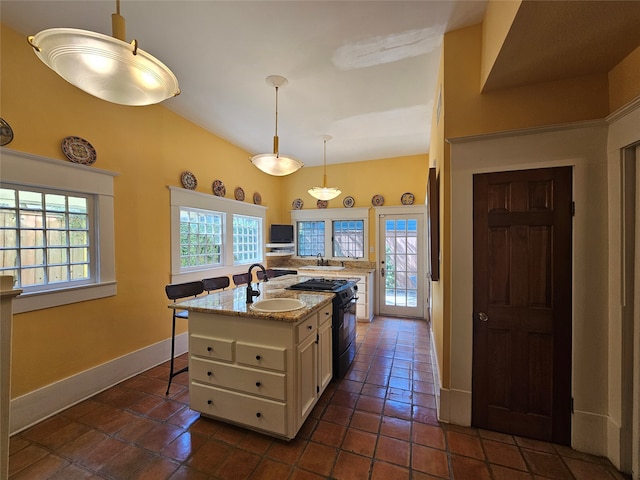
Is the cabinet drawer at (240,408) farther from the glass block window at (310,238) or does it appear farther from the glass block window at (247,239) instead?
the glass block window at (310,238)

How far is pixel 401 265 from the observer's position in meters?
4.77

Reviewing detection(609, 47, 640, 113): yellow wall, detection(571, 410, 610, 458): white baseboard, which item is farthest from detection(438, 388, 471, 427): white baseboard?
detection(609, 47, 640, 113): yellow wall

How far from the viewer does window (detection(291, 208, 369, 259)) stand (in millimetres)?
5117

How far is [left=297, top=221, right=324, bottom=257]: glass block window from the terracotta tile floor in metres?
3.37

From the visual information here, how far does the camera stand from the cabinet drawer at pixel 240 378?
1.77 meters

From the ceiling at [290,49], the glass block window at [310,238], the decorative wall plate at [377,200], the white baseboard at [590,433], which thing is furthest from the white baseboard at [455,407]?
the glass block window at [310,238]

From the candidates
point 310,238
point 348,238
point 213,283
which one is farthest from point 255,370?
point 310,238

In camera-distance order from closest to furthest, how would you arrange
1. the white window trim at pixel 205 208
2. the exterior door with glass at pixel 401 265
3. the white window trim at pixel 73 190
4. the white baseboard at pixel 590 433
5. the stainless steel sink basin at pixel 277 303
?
the white baseboard at pixel 590 433 → the white window trim at pixel 73 190 → the stainless steel sink basin at pixel 277 303 → the white window trim at pixel 205 208 → the exterior door with glass at pixel 401 265

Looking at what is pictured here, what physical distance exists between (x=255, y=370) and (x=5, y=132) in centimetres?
250

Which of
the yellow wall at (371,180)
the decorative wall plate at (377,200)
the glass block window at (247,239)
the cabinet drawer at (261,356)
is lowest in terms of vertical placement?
the cabinet drawer at (261,356)

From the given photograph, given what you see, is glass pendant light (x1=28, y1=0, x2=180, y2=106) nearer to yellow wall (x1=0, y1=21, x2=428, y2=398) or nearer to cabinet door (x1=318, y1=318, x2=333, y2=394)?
yellow wall (x1=0, y1=21, x2=428, y2=398)

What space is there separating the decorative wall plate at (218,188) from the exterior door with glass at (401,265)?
282 centimetres

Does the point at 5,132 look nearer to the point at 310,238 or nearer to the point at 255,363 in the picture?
the point at 255,363

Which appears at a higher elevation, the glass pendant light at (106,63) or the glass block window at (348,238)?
the glass pendant light at (106,63)
